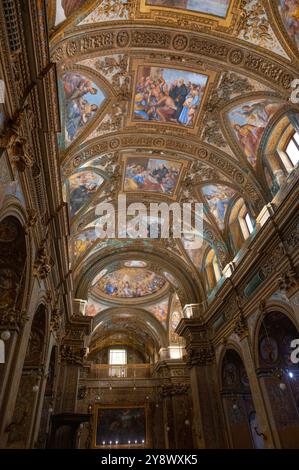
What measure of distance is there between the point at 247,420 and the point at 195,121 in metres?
12.7

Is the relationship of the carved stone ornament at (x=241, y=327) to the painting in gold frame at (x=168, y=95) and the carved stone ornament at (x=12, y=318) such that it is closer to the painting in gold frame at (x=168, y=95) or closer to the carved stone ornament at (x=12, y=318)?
the painting in gold frame at (x=168, y=95)

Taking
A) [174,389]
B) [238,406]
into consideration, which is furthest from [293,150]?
[174,389]

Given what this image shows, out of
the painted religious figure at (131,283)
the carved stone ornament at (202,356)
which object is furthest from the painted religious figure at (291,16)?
the painted religious figure at (131,283)

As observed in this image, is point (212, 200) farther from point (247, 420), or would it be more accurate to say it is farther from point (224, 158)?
point (247, 420)

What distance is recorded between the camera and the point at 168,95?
37.3ft

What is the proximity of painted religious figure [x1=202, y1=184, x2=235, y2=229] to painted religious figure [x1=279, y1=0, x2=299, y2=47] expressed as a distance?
21.7 feet

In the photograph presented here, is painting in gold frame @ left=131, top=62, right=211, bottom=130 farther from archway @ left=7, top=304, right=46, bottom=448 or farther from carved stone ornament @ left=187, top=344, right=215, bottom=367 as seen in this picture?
carved stone ornament @ left=187, top=344, right=215, bottom=367

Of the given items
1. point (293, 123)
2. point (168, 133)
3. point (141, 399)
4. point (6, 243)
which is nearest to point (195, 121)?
point (168, 133)

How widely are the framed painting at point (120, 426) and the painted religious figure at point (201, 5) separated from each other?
25458 mm

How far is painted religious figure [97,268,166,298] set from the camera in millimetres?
24883

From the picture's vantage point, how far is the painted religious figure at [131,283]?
81.6ft

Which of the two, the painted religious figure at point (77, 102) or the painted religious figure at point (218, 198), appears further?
the painted religious figure at point (218, 198)

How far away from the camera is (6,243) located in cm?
751

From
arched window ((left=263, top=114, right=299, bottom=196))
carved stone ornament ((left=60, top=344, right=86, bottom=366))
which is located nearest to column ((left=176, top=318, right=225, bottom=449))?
carved stone ornament ((left=60, top=344, right=86, bottom=366))
